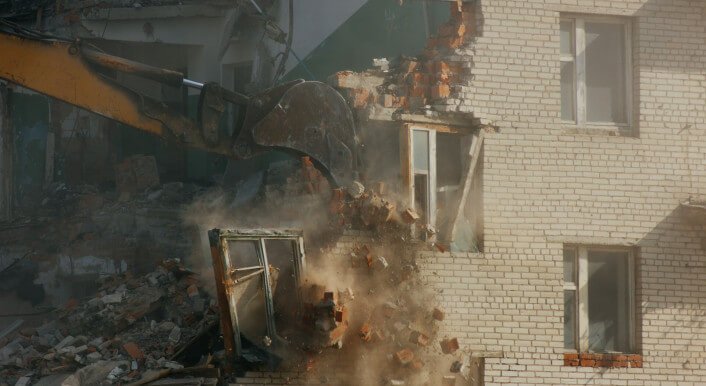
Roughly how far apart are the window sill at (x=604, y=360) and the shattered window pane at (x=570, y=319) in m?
0.19

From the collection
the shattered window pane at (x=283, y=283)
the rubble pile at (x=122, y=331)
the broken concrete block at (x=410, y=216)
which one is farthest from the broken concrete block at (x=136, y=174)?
the broken concrete block at (x=410, y=216)

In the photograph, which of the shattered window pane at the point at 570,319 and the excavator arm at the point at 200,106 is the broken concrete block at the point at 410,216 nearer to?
the excavator arm at the point at 200,106

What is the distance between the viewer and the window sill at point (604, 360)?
A: 8438 millimetres

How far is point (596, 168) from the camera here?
28.5 feet

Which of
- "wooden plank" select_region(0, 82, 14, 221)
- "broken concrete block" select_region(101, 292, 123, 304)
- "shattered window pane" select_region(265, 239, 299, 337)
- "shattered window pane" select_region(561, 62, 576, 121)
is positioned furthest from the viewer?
"wooden plank" select_region(0, 82, 14, 221)

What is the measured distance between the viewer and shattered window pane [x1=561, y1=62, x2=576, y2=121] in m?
8.91

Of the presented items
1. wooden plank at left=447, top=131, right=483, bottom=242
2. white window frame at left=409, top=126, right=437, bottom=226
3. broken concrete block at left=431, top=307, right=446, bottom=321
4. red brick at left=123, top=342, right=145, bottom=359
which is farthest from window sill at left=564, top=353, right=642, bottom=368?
red brick at left=123, top=342, right=145, bottom=359

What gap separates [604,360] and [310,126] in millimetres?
4386

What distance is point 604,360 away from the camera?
27.8ft

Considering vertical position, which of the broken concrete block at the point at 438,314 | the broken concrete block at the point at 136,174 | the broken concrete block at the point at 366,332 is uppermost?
the broken concrete block at the point at 136,174

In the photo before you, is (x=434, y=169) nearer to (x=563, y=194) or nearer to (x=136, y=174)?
(x=563, y=194)

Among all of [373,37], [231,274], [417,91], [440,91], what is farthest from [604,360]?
[373,37]

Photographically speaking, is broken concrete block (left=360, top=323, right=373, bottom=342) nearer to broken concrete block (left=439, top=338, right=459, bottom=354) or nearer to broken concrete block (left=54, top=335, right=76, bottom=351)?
broken concrete block (left=439, top=338, right=459, bottom=354)

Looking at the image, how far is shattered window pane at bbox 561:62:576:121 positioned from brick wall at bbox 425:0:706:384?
22 centimetres
